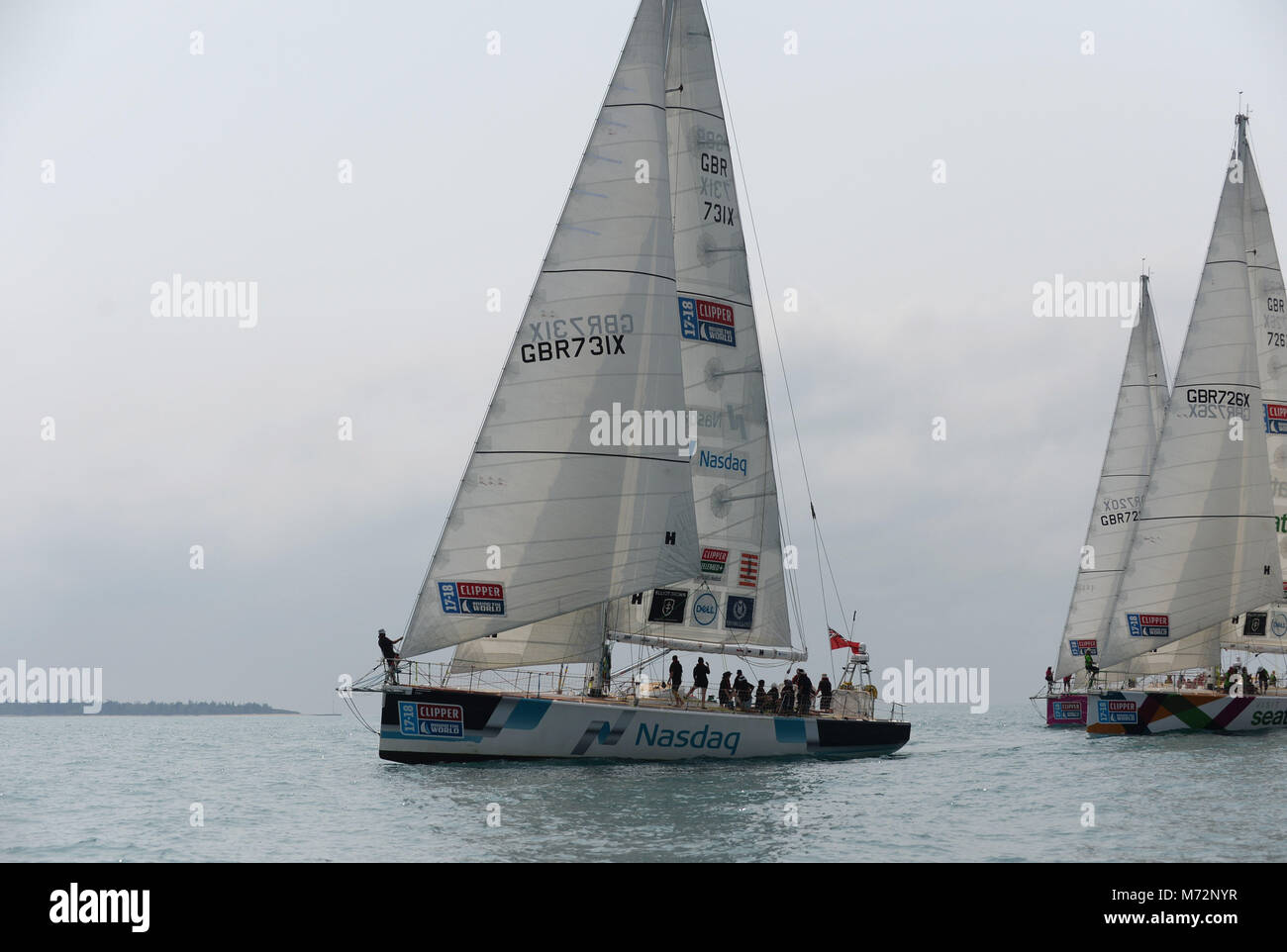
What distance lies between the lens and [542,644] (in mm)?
29547

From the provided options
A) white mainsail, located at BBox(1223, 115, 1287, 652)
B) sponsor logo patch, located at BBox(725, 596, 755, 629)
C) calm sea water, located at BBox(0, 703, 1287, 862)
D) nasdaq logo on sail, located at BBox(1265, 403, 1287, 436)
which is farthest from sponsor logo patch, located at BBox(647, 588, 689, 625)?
nasdaq logo on sail, located at BBox(1265, 403, 1287, 436)

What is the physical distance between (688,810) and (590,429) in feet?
33.3

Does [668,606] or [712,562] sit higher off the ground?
[712,562]

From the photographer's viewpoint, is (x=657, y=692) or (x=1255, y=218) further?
(x=1255, y=218)

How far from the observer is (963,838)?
2011 centimetres

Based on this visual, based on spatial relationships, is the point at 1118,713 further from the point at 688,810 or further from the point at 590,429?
the point at 688,810

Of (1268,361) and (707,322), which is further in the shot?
(1268,361)

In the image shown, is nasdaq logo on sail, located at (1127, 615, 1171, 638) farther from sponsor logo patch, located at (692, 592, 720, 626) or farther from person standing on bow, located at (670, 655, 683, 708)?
person standing on bow, located at (670, 655, 683, 708)

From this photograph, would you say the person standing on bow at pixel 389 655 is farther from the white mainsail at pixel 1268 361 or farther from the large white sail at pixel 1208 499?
the white mainsail at pixel 1268 361

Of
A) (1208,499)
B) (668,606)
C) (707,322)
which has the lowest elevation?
(668,606)

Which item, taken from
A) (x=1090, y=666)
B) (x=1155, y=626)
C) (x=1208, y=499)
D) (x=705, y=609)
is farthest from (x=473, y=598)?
(x=1090, y=666)

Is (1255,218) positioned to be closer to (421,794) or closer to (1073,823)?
(1073,823)
